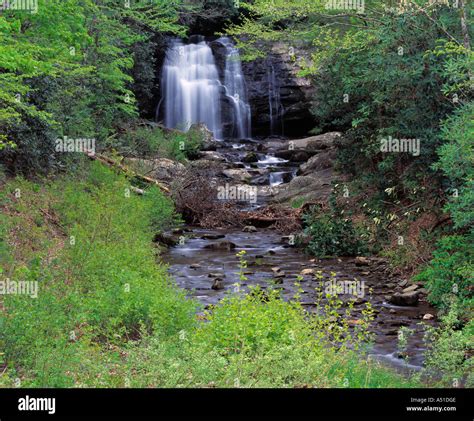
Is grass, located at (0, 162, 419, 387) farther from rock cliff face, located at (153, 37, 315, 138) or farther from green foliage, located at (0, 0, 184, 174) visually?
rock cliff face, located at (153, 37, 315, 138)

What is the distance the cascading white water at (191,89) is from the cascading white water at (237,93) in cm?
77

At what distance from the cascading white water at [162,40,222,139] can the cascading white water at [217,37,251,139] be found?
2.53ft

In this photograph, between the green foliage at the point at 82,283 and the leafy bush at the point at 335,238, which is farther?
the leafy bush at the point at 335,238

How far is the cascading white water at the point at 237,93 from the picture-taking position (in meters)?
36.3

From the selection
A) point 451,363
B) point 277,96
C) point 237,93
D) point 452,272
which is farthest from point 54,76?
point 277,96

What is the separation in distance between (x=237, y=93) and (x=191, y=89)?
2697 millimetres

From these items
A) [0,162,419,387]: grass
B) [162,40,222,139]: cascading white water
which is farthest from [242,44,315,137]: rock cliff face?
[0,162,419,387]: grass

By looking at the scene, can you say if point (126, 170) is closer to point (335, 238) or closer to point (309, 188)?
point (309, 188)

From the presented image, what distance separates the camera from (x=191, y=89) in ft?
118

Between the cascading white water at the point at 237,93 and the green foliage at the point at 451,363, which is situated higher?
the cascading white water at the point at 237,93

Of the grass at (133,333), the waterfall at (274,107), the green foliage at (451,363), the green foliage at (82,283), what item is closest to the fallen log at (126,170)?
the green foliage at (82,283)

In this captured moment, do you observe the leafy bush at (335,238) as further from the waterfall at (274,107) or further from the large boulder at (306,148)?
the waterfall at (274,107)

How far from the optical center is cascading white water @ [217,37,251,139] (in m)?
36.3

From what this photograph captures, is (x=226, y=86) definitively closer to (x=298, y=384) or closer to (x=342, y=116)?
(x=342, y=116)
